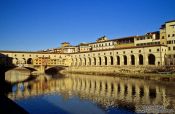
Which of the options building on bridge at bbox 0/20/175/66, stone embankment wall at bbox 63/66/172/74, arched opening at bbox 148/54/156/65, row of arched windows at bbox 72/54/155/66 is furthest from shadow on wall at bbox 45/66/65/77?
arched opening at bbox 148/54/156/65

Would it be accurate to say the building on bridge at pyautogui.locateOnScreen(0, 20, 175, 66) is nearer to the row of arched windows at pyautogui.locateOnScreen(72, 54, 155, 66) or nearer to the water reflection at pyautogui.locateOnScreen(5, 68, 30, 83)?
the row of arched windows at pyautogui.locateOnScreen(72, 54, 155, 66)

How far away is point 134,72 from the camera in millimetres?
74438

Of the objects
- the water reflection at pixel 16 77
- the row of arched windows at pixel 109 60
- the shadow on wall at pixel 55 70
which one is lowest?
the water reflection at pixel 16 77

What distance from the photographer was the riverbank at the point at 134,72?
2378 inches

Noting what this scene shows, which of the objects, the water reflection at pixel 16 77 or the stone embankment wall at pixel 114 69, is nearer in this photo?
the stone embankment wall at pixel 114 69

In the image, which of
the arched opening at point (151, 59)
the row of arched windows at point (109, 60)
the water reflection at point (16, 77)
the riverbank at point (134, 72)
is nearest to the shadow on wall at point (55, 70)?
the row of arched windows at point (109, 60)

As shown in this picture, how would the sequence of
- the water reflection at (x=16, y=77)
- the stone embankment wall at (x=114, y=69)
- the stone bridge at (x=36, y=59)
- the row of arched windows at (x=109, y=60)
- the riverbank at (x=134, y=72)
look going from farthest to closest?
the stone bridge at (x=36, y=59) < the row of arched windows at (x=109, y=60) < the water reflection at (x=16, y=77) < the stone embankment wall at (x=114, y=69) < the riverbank at (x=134, y=72)

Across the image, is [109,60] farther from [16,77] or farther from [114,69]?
[16,77]

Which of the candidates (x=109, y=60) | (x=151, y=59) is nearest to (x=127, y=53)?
(x=151, y=59)

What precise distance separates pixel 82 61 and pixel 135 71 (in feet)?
138

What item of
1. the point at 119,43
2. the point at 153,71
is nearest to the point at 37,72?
the point at 119,43

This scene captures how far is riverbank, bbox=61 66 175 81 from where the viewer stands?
198 feet

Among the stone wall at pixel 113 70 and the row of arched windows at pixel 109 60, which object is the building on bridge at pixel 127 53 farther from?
the stone wall at pixel 113 70

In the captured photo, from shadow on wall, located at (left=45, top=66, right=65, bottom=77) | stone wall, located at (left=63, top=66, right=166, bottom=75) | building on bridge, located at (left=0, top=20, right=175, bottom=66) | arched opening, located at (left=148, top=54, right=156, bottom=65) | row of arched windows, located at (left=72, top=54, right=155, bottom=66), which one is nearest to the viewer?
stone wall, located at (left=63, top=66, right=166, bottom=75)
